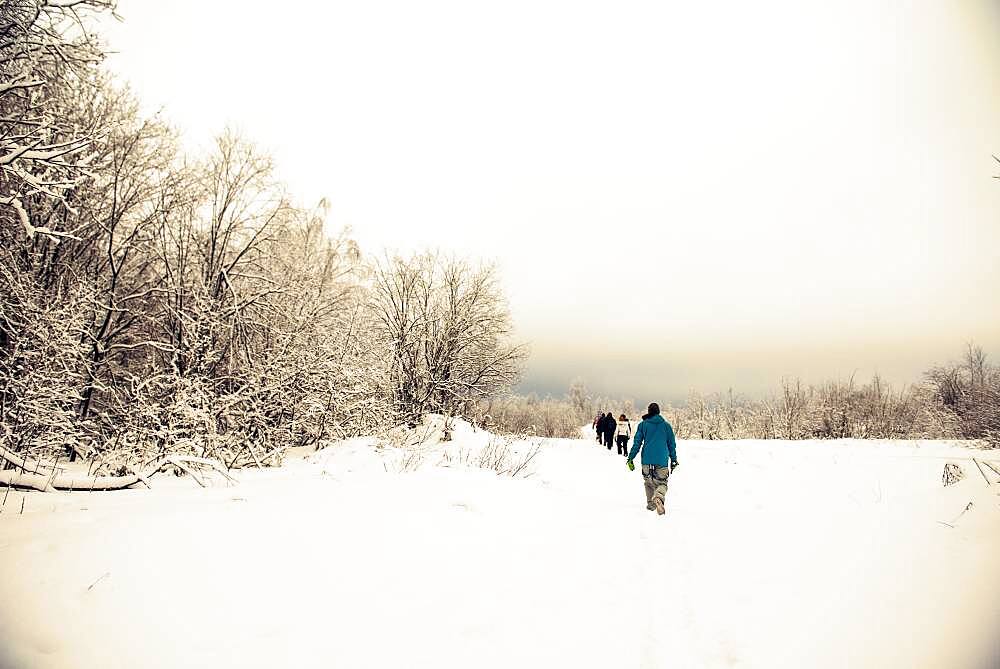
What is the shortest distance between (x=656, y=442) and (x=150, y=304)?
47.2ft

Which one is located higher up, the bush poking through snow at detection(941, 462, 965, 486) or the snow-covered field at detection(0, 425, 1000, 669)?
the bush poking through snow at detection(941, 462, 965, 486)

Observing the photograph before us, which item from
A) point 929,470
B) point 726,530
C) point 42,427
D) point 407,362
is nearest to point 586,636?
point 726,530

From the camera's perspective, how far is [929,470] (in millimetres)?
9719

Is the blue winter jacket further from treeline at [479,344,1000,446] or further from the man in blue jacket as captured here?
treeline at [479,344,1000,446]

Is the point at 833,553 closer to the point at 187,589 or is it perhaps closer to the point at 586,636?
the point at 586,636

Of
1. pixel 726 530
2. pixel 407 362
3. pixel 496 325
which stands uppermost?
pixel 496 325

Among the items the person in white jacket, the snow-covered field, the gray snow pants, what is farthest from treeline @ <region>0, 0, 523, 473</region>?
the person in white jacket

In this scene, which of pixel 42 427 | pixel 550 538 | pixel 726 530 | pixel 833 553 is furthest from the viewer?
pixel 42 427

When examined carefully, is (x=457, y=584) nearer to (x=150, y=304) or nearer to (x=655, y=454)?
(x=655, y=454)

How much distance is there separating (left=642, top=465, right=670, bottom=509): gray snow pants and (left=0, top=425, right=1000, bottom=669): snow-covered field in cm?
194

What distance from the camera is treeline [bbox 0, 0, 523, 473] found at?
8531 mm

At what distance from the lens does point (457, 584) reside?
3.74 metres

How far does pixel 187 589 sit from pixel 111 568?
57 cm

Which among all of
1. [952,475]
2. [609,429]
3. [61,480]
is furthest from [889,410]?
[61,480]
